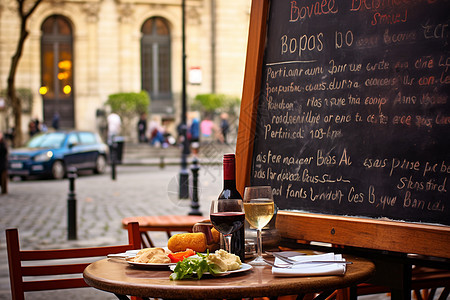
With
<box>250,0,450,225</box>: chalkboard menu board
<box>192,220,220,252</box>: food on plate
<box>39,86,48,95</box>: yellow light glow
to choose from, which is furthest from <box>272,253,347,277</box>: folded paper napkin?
<box>39,86,48,95</box>: yellow light glow

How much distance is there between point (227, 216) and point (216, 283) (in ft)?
1.17

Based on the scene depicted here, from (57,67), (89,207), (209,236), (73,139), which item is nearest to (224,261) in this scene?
(209,236)

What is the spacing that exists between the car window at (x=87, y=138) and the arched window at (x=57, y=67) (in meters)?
12.6

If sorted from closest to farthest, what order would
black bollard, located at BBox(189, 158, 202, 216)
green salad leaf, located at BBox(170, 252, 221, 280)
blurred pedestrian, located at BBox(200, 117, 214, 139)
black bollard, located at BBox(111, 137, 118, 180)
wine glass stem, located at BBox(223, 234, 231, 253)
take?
1. green salad leaf, located at BBox(170, 252, 221, 280)
2. wine glass stem, located at BBox(223, 234, 231, 253)
3. black bollard, located at BBox(189, 158, 202, 216)
4. black bollard, located at BBox(111, 137, 118, 180)
5. blurred pedestrian, located at BBox(200, 117, 214, 139)

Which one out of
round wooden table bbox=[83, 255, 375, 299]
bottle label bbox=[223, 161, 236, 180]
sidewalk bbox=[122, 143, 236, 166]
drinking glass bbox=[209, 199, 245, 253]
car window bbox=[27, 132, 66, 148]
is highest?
bottle label bbox=[223, 161, 236, 180]

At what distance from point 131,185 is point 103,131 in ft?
56.4

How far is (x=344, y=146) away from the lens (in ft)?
10.3

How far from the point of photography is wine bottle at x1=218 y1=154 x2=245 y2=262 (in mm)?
A: 2814

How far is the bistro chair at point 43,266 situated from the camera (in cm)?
296

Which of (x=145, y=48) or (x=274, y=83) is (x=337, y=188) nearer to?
(x=274, y=83)

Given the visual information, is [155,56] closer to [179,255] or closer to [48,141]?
[48,141]

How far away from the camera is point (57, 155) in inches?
878

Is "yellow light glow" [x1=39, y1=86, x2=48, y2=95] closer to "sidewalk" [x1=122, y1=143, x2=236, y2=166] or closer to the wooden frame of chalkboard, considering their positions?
"sidewalk" [x1=122, y1=143, x2=236, y2=166]

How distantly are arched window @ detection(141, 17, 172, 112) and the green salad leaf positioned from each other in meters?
35.9
